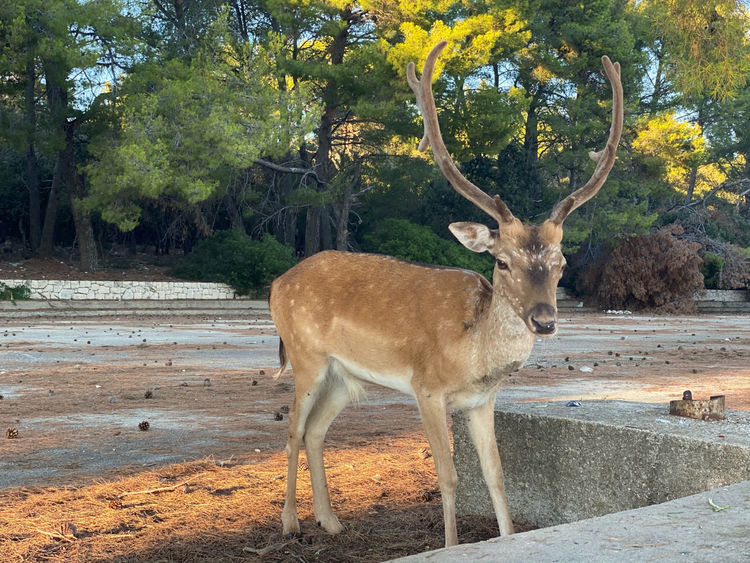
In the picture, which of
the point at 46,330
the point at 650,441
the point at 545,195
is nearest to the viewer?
the point at 650,441

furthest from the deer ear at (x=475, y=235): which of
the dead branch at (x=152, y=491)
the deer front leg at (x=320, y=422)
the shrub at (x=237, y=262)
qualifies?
the shrub at (x=237, y=262)

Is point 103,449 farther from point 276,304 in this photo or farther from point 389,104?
point 389,104

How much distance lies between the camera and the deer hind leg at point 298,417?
487 cm

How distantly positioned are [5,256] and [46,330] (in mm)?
15897

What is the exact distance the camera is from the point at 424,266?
5.11m

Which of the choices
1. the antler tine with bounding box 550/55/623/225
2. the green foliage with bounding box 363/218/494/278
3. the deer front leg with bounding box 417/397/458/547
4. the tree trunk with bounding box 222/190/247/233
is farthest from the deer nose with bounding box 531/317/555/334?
the tree trunk with bounding box 222/190/247/233

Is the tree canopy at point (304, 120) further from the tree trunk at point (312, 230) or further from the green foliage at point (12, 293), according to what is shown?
the green foliage at point (12, 293)

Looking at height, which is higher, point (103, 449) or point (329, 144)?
point (329, 144)

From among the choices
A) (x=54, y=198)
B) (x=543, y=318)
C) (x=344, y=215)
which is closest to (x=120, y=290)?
(x=54, y=198)

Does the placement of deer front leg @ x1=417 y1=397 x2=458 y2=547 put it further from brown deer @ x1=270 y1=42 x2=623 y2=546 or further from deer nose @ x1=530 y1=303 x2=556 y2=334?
deer nose @ x1=530 y1=303 x2=556 y2=334

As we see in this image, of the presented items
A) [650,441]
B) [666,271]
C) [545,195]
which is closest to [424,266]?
[650,441]

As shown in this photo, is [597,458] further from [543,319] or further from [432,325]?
[432,325]

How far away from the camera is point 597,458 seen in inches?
177

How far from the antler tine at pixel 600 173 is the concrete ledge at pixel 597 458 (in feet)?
3.86
